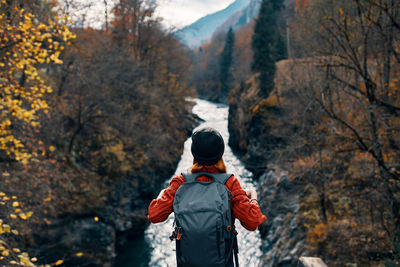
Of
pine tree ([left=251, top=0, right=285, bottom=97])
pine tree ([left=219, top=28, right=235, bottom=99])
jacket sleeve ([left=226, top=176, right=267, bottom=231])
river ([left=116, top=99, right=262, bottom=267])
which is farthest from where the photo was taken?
pine tree ([left=219, top=28, right=235, bottom=99])

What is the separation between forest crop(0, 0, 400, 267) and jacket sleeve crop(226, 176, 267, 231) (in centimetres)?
324

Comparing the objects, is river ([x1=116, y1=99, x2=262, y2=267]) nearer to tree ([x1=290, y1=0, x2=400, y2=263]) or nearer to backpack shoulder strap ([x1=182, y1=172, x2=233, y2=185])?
tree ([x1=290, y1=0, x2=400, y2=263])

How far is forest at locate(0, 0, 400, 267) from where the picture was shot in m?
5.14

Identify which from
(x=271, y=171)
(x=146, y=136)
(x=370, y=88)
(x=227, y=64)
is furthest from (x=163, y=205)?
(x=227, y=64)

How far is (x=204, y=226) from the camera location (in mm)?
1979

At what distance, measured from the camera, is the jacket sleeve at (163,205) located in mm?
2201

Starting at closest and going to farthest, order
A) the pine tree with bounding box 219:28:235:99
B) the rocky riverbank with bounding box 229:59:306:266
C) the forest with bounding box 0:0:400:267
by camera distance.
Answer: 1. the forest with bounding box 0:0:400:267
2. the rocky riverbank with bounding box 229:59:306:266
3. the pine tree with bounding box 219:28:235:99

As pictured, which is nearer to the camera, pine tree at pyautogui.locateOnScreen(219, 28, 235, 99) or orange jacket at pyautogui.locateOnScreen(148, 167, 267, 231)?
orange jacket at pyautogui.locateOnScreen(148, 167, 267, 231)

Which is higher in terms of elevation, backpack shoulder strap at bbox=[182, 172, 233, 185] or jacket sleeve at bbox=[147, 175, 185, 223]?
backpack shoulder strap at bbox=[182, 172, 233, 185]

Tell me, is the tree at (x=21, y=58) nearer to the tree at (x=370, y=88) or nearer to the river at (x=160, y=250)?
the tree at (x=370, y=88)

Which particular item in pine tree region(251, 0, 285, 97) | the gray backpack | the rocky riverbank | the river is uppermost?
pine tree region(251, 0, 285, 97)

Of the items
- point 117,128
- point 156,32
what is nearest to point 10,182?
point 117,128

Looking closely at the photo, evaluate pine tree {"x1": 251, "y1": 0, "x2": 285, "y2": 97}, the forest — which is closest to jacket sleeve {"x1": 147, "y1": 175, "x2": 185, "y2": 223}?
the forest

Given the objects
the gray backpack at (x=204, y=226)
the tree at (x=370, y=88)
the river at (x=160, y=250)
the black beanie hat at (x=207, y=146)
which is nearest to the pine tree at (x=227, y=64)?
the river at (x=160, y=250)
